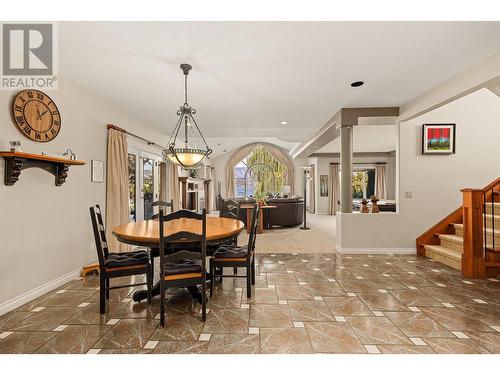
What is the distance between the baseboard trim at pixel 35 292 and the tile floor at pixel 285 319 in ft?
0.21

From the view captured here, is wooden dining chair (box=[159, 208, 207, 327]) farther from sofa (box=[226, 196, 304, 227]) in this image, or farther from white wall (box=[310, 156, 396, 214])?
white wall (box=[310, 156, 396, 214])

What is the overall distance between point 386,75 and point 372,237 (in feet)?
8.81

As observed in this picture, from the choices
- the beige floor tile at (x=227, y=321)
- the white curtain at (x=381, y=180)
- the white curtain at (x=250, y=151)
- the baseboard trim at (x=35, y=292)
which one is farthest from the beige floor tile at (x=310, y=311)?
the white curtain at (x=250, y=151)

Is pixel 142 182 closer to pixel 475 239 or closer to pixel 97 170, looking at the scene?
pixel 97 170

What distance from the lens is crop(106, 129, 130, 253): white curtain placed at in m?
4.02

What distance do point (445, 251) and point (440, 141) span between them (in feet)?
6.19

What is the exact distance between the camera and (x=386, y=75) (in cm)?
320

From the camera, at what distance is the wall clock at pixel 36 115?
2.63m

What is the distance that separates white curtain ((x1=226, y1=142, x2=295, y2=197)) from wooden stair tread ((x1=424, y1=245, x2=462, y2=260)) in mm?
8474

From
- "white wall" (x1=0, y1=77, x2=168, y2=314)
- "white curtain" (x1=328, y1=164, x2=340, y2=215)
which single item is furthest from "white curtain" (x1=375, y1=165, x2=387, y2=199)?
"white wall" (x1=0, y1=77, x2=168, y2=314)

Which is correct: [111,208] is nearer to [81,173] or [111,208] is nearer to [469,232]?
[81,173]

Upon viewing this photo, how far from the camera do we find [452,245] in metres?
4.11

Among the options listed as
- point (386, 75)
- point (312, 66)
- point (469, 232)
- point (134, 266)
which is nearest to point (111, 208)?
point (134, 266)

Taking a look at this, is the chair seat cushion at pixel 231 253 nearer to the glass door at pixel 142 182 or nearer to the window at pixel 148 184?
the glass door at pixel 142 182
